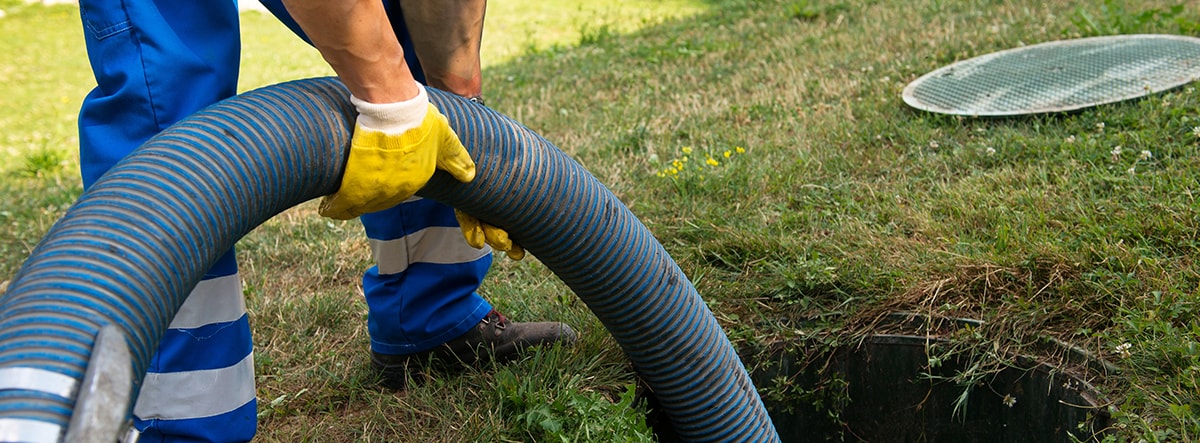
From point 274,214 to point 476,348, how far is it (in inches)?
32.7

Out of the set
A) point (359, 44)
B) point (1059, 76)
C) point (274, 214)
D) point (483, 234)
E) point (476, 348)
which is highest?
point (359, 44)

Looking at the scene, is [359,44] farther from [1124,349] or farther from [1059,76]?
[1059,76]

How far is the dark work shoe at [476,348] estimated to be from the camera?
87.7 inches

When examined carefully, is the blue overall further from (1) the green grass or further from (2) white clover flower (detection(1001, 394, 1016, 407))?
(2) white clover flower (detection(1001, 394, 1016, 407))

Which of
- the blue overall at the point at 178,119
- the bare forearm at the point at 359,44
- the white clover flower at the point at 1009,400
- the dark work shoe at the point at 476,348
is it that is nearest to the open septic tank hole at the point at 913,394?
the white clover flower at the point at 1009,400

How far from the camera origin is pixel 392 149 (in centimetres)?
151

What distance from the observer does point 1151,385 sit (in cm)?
191

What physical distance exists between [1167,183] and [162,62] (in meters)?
2.40

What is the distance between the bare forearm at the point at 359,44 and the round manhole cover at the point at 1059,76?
2.40 metres

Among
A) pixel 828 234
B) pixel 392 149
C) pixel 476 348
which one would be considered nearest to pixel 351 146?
pixel 392 149

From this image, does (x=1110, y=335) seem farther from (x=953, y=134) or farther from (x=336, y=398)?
(x=336, y=398)

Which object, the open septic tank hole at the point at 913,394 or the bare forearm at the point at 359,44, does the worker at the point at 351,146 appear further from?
the open septic tank hole at the point at 913,394

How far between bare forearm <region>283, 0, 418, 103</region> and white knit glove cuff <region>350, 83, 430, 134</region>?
2cm

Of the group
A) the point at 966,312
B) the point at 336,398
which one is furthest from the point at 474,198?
the point at 966,312
